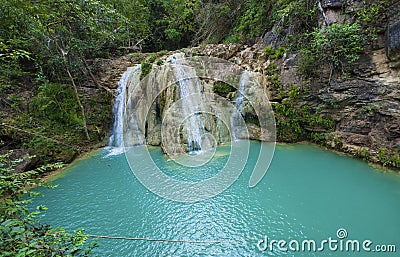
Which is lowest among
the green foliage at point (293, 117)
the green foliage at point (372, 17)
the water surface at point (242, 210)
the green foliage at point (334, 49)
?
the water surface at point (242, 210)

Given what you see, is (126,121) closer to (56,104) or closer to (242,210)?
(56,104)

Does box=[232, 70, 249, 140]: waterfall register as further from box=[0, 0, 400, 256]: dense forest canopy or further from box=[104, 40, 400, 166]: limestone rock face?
box=[0, 0, 400, 256]: dense forest canopy

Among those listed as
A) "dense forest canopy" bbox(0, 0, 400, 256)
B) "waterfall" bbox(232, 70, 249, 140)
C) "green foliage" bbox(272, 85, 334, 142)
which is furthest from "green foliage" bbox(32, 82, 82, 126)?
"green foliage" bbox(272, 85, 334, 142)

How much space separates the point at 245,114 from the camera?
7727mm

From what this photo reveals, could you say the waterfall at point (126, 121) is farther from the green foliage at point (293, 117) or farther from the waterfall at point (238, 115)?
the green foliage at point (293, 117)


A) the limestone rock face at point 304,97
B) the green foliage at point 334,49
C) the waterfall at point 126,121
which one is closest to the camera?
the limestone rock face at point 304,97

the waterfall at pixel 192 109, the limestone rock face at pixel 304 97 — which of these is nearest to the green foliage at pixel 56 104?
the limestone rock face at pixel 304 97

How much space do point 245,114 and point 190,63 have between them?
10.3ft

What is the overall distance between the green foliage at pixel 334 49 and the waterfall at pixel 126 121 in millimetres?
6566

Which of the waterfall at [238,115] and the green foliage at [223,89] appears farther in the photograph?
the green foliage at [223,89]

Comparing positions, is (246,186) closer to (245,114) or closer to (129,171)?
(129,171)

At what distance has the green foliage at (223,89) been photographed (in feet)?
26.3

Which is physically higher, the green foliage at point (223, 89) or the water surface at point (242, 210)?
the green foliage at point (223, 89)

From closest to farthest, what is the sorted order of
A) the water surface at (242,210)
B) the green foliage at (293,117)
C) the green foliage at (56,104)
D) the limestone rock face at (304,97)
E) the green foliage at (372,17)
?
the water surface at (242,210) < the limestone rock face at (304,97) < the green foliage at (372,17) < the green foliage at (56,104) < the green foliage at (293,117)
